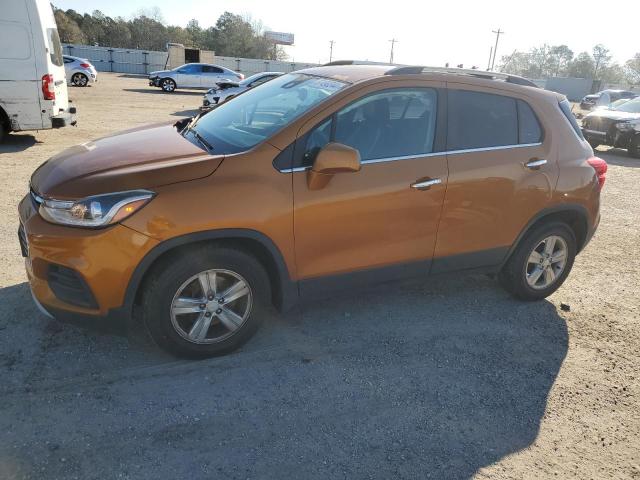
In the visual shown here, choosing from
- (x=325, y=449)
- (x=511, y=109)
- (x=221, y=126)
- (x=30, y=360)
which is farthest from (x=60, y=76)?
(x=325, y=449)

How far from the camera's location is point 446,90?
147 inches

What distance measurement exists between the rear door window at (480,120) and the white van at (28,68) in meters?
8.04

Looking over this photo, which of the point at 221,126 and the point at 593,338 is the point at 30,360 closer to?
the point at 221,126

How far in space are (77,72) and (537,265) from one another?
25157mm

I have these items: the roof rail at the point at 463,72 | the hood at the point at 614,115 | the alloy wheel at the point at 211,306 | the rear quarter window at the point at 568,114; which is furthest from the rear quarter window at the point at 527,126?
the hood at the point at 614,115

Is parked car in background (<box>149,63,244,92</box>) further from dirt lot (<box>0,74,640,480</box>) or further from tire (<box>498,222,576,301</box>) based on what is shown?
tire (<box>498,222,576,301</box>)

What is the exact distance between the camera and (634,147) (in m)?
14.1

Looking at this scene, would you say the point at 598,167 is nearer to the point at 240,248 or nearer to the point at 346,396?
the point at 346,396

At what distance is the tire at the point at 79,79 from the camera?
24.0m

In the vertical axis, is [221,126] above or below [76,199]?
above

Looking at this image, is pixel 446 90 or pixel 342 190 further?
pixel 446 90

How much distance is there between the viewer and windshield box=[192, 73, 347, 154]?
337 cm

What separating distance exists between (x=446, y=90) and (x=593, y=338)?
232cm

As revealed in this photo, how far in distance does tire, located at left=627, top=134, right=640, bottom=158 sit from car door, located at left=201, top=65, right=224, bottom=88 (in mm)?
20031
